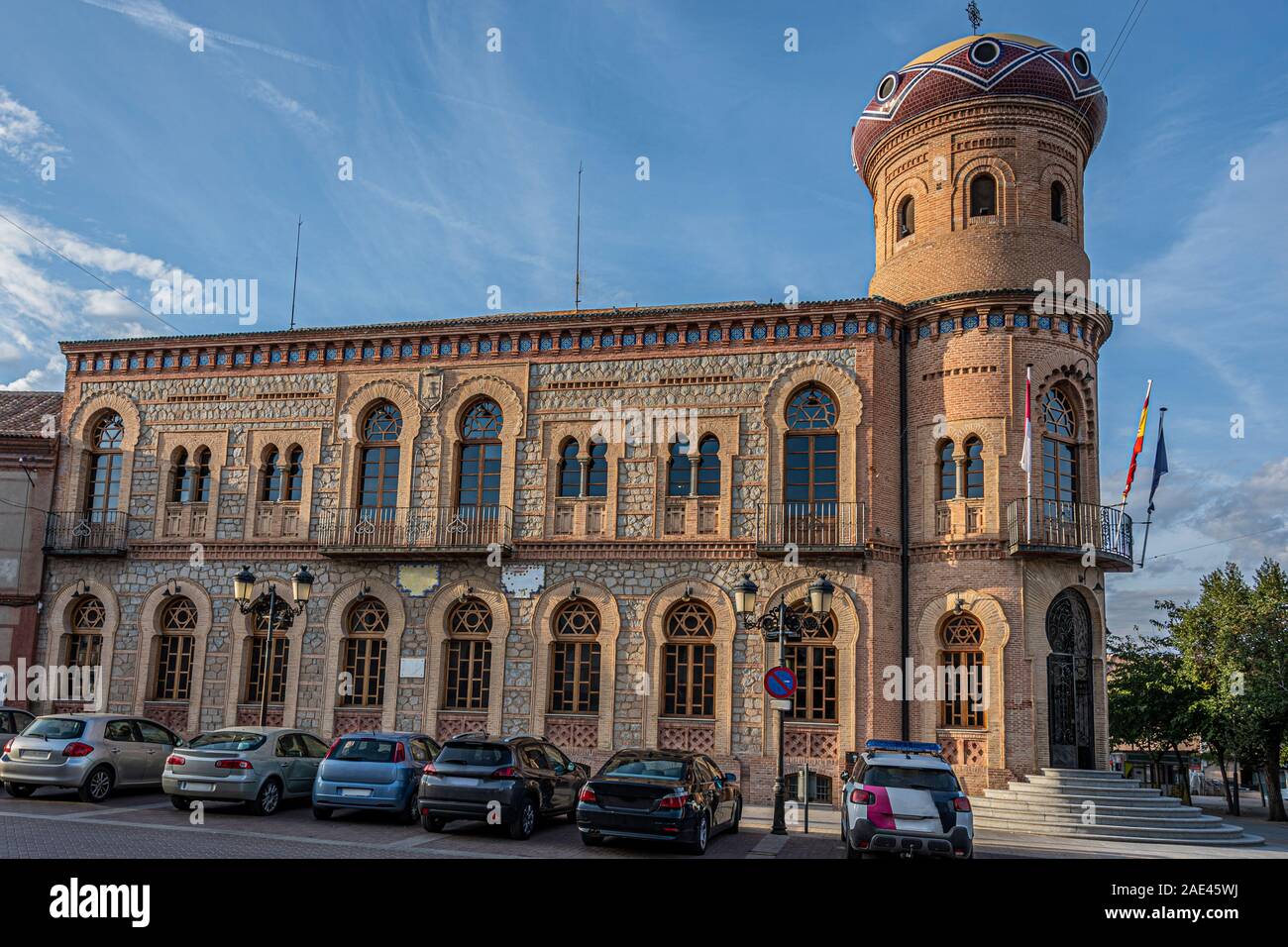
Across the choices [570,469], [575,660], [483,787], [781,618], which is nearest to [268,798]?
[483,787]

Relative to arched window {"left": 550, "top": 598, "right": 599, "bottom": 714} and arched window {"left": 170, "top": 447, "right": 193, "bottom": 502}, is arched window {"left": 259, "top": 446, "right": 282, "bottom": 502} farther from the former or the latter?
arched window {"left": 550, "top": 598, "right": 599, "bottom": 714}

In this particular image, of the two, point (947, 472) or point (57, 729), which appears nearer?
point (57, 729)

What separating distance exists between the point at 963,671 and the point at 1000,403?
5.60 meters

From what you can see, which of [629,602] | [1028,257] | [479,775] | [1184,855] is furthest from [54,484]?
[1184,855]

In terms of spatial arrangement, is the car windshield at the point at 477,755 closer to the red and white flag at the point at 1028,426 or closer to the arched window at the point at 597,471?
the arched window at the point at 597,471

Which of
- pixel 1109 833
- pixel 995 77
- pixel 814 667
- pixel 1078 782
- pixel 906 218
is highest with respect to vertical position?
pixel 995 77

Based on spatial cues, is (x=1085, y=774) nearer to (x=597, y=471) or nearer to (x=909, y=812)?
(x=909, y=812)

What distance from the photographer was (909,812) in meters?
13.7

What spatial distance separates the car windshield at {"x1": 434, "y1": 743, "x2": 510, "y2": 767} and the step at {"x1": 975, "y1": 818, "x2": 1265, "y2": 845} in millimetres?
9270

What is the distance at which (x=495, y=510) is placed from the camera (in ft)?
81.2

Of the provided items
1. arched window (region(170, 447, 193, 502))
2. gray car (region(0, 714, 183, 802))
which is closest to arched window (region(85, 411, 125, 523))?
arched window (region(170, 447, 193, 502))

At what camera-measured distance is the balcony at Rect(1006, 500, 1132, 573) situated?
861 inches

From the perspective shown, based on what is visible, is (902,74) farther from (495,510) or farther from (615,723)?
(615,723)

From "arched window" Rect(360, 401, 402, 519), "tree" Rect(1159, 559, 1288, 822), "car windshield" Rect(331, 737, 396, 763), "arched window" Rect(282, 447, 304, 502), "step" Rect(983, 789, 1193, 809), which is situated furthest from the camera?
"tree" Rect(1159, 559, 1288, 822)
